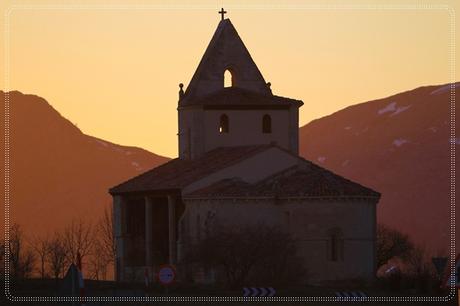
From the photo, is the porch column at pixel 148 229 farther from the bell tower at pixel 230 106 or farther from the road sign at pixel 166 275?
the road sign at pixel 166 275

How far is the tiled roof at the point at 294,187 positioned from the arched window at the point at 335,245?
172cm

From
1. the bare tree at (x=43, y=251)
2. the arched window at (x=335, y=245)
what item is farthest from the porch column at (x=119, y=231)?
the arched window at (x=335, y=245)

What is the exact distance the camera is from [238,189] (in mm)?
95312

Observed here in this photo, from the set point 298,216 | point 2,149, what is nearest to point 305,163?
point 298,216

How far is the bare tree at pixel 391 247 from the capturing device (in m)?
104

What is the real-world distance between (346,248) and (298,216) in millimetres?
2647

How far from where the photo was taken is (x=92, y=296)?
232 feet

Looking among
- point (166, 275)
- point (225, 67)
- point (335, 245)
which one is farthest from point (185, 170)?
point (166, 275)

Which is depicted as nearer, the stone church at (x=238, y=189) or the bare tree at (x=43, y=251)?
the stone church at (x=238, y=189)

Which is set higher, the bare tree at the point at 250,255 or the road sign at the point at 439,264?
the road sign at the point at 439,264

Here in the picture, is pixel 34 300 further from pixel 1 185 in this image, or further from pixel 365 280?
pixel 1 185

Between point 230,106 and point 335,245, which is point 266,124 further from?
point 335,245

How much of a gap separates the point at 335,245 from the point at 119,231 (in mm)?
15643

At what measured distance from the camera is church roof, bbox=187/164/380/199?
9425 cm
